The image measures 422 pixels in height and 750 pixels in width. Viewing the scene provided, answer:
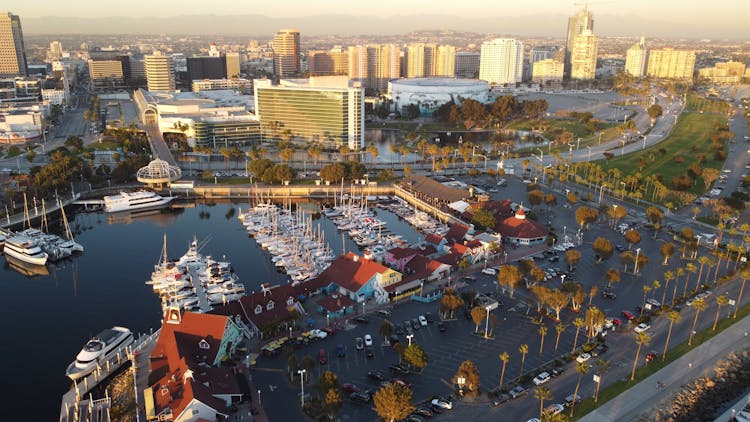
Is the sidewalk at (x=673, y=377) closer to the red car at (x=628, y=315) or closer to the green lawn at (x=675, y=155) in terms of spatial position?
the red car at (x=628, y=315)

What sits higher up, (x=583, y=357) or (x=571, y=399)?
(x=583, y=357)

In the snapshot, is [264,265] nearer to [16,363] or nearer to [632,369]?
[16,363]

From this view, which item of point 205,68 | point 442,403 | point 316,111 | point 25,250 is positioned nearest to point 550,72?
point 205,68

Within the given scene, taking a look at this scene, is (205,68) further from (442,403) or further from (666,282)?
(442,403)

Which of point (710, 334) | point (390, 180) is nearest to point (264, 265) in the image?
point (390, 180)

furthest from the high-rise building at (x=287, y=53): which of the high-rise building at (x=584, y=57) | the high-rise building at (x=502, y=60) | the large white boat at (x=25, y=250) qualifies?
the large white boat at (x=25, y=250)

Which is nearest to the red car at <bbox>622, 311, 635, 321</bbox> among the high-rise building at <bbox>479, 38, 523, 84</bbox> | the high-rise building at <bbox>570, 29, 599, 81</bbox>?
the high-rise building at <bbox>479, 38, 523, 84</bbox>
